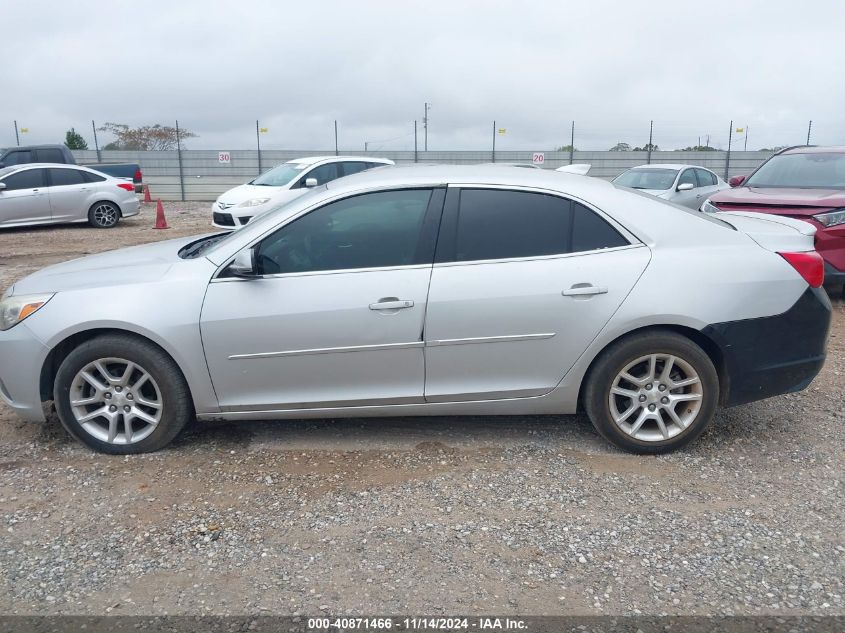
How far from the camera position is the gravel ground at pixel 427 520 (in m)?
2.73

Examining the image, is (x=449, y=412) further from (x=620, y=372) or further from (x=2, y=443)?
(x=2, y=443)

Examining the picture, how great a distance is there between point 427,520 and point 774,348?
2125 mm

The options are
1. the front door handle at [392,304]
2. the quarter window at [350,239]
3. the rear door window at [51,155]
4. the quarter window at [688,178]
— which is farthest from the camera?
the rear door window at [51,155]

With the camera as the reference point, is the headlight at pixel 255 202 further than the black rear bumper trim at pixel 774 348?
Yes

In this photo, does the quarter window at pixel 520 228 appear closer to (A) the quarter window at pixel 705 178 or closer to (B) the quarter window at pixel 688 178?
(B) the quarter window at pixel 688 178

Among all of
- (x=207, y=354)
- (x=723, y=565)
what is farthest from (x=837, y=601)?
(x=207, y=354)

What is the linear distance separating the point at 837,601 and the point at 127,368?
137 inches

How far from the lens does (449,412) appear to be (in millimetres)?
3893

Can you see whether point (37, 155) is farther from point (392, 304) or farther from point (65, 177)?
point (392, 304)

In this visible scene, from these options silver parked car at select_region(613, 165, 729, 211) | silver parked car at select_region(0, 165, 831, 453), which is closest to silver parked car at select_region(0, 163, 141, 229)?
silver parked car at select_region(613, 165, 729, 211)

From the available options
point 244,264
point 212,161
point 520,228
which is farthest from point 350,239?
point 212,161

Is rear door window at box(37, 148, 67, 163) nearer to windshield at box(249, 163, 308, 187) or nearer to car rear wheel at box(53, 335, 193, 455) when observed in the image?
windshield at box(249, 163, 308, 187)

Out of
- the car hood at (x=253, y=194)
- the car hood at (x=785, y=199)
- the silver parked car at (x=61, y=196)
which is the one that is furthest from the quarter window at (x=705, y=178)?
the silver parked car at (x=61, y=196)

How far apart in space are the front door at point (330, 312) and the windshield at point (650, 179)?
33.6 ft
